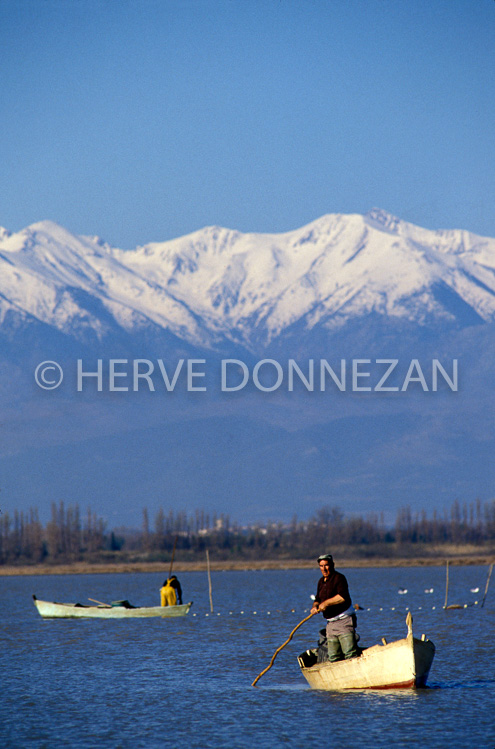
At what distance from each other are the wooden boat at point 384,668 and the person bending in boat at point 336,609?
46 cm

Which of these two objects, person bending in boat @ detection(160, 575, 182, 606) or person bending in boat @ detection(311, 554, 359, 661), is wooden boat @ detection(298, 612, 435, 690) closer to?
person bending in boat @ detection(311, 554, 359, 661)

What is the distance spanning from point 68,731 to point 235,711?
4.89 meters

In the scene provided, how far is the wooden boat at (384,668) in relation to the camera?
33.1 metres

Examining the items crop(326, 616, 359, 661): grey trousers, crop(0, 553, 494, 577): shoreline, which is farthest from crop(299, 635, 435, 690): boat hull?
crop(0, 553, 494, 577): shoreline

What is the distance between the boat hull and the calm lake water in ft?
1.37

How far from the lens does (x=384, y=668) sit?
33.6 meters

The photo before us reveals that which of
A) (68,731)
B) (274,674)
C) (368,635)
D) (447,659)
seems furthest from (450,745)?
(368,635)

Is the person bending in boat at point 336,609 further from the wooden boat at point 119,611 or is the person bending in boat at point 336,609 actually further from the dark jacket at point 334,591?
the wooden boat at point 119,611

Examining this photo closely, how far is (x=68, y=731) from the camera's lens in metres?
30.5

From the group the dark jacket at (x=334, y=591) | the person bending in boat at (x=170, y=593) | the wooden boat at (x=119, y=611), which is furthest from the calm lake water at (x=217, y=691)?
the dark jacket at (x=334, y=591)

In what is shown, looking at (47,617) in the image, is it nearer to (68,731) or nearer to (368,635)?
(368,635)

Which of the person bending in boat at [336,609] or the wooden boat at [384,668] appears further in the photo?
the wooden boat at [384,668]

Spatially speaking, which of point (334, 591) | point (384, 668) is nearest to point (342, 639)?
point (384, 668)

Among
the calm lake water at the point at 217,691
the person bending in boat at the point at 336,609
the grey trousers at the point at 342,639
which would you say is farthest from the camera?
the grey trousers at the point at 342,639
